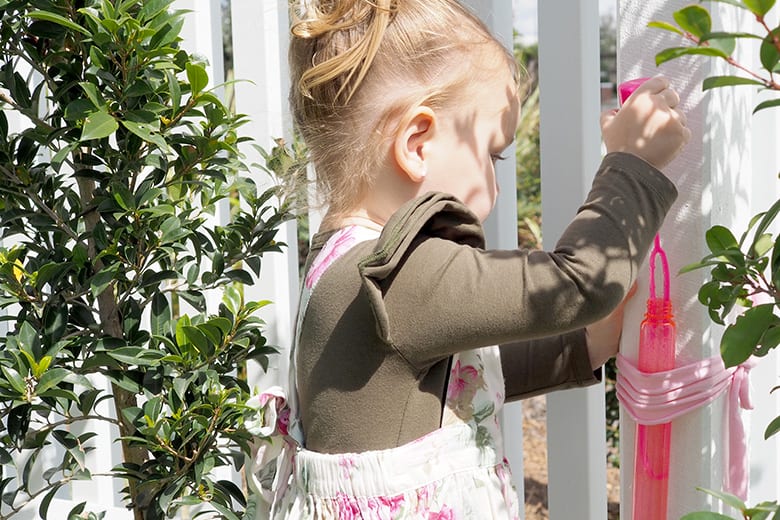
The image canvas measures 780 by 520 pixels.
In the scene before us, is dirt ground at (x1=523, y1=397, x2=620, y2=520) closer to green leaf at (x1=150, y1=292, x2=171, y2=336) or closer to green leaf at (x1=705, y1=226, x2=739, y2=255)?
green leaf at (x1=150, y1=292, x2=171, y2=336)

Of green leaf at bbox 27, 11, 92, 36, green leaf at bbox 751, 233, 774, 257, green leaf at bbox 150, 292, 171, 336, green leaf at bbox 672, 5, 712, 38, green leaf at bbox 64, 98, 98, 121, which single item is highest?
green leaf at bbox 27, 11, 92, 36

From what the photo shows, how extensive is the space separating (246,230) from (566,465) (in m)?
0.69

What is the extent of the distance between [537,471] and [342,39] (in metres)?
3.19

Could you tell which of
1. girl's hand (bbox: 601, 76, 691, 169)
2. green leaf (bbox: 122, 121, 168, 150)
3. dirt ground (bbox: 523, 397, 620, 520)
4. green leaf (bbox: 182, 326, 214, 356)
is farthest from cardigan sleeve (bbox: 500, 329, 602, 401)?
dirt ground (bbox: 523, 397, 620, 520)

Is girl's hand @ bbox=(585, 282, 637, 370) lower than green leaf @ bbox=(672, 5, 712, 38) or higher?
lower

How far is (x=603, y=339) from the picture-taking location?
1.44 meters

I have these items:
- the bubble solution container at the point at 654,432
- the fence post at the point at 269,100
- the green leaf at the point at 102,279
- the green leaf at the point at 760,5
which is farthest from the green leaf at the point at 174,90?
the green leaf at the point at 760,5

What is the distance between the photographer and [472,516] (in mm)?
1305

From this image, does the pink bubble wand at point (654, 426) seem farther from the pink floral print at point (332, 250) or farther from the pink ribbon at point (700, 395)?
the pink floral print at point (332, 250)

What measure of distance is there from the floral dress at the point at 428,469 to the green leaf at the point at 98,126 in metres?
0.35

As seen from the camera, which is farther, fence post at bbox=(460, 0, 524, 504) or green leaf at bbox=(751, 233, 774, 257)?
fence post at bbox=(460, 0, 524, 504)

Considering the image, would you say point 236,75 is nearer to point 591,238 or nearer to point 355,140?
point 355,140

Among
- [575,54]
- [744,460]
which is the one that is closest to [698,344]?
[744,460]

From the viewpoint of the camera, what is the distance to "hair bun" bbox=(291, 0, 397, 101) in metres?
1.35
